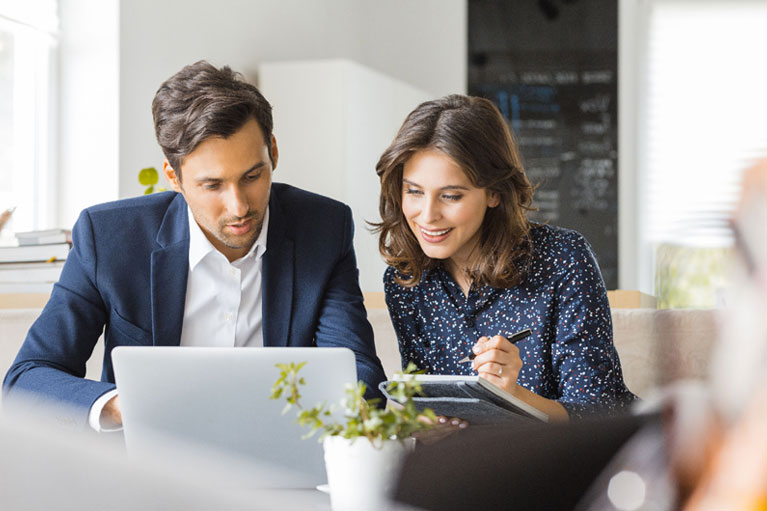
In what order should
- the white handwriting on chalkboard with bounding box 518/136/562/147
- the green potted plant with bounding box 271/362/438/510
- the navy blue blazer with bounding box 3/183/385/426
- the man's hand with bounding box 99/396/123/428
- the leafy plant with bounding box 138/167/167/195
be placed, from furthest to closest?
the white handwriting on chalkboard with bounding box 518/136/562/147
the leafy plant with bounding box 138/167/167/195
the navy blue blazer with bounding box 3/183/385/426
the man's hand with bounding box 99/396/123/428
the green potted plant with bounding box 271/362/438/510

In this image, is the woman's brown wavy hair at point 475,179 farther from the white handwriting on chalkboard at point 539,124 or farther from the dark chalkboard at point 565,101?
the white handwriting on chalkboard at point 539,124

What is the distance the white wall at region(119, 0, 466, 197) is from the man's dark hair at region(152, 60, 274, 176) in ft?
6.31

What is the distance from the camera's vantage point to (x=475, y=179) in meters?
1.85

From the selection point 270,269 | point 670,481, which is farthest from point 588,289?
point 670,481

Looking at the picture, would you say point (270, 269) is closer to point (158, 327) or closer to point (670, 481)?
point (158, 327)

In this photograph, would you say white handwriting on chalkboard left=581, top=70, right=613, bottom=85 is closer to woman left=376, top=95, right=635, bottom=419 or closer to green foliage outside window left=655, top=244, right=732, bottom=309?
woman left=376, top=95, right=635, bottom=419

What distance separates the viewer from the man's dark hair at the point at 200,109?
1.64m

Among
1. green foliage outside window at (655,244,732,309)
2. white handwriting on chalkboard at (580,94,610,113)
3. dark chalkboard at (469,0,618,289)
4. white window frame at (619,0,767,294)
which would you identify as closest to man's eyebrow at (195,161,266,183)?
green foliage outside window at (655,244,732,309)

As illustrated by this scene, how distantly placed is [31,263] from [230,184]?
3.36 ft

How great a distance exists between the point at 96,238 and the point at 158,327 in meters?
0.21

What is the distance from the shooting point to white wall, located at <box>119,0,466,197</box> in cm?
362

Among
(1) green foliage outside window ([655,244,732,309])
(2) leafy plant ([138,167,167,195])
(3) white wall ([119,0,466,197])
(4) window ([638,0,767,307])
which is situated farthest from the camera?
(4) window ([638,0,767,307])

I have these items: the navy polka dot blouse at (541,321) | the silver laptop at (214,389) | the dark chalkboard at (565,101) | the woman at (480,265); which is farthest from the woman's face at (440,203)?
the dark chalkboard at (565,101)

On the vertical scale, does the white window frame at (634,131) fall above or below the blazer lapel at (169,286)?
above
